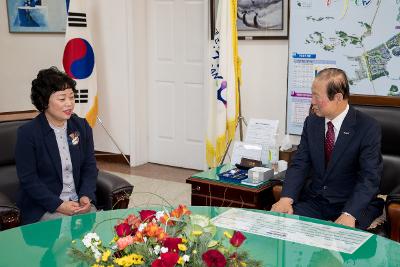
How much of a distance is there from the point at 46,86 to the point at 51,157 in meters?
0.38

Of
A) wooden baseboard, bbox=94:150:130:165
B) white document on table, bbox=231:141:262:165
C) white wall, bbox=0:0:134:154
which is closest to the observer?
white document on table, bbox=231:141:262:165

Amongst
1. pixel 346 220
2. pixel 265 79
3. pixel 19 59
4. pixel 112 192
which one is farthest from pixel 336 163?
pixel 19 59

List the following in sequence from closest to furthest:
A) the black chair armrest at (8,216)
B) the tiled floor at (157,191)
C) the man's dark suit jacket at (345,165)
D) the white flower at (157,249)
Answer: the white flower at (157,249) < the black chair armrest at (8,216) < the man's dark suit jacket at (345,165) < the tiled floor at (157,191)

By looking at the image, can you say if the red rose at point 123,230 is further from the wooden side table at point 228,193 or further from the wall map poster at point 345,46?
the wall map poster at point 345,46

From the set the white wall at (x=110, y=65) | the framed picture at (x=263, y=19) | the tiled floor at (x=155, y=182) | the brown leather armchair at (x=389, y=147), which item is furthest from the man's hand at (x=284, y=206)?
the white wall at (x=110, y=65)

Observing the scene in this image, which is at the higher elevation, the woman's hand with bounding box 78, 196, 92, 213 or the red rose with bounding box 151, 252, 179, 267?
the red rose with bounding box 151, 252, 179, 267

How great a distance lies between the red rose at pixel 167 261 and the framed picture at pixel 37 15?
4.75 m

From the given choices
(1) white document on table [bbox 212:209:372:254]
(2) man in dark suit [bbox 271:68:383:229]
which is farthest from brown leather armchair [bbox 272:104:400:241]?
(1) white document on table [bbox 212:209:372:254]

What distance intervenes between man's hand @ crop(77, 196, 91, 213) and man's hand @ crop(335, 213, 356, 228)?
130 cm

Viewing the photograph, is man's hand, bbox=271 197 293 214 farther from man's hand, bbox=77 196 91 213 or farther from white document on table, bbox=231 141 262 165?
man's hand, bbox=77 196 91 213

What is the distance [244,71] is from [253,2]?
0.64 metres

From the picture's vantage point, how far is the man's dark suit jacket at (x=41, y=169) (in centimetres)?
276

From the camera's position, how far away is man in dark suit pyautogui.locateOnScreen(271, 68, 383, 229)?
2730mm

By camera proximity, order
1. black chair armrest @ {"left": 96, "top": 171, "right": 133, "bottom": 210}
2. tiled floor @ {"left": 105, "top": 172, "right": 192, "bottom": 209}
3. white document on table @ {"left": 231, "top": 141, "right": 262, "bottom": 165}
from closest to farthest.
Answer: black chair armrest @ {"left": 96, "top": 171, "right": 133, "bottom": 210} < white document on table @ {"left": 231, "top": 141, "right": 262, "bottom": 165} < tiled floor @ {"left": 105, "top": 172, "right": 192, "bottom": 209}
